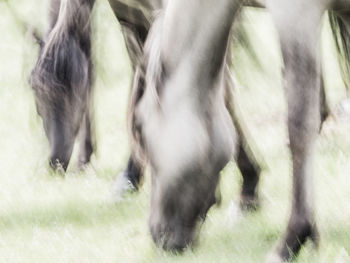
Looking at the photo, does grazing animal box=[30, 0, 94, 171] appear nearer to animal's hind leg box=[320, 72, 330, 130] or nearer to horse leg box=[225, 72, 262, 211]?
horse leg box=[225, 72, 262, 211]

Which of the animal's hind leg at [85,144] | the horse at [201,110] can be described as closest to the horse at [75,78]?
the animal's hind leg at [85,144]

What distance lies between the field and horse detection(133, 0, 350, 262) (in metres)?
0.20

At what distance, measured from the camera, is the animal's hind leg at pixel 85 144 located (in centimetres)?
603

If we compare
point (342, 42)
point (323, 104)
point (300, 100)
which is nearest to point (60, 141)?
point (323, 104)

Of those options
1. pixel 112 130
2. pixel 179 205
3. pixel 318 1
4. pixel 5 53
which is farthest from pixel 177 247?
pixel 5 53

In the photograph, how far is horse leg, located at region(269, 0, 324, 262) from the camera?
3.50m

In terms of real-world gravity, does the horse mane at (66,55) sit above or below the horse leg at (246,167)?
above

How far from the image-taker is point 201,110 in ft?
11.2

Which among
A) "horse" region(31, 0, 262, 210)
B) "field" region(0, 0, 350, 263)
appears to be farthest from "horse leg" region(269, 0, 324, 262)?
"horse" region(31, 0, 262, 210)

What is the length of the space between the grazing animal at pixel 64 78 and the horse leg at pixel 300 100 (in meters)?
1.49

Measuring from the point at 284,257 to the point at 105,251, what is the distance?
90cm

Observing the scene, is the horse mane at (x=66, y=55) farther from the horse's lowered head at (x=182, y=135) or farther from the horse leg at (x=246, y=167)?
the horse's lowered head at (x=182, y=135)

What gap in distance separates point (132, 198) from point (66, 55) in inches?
38.3

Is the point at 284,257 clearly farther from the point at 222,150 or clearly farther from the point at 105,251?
the point at 105,251
